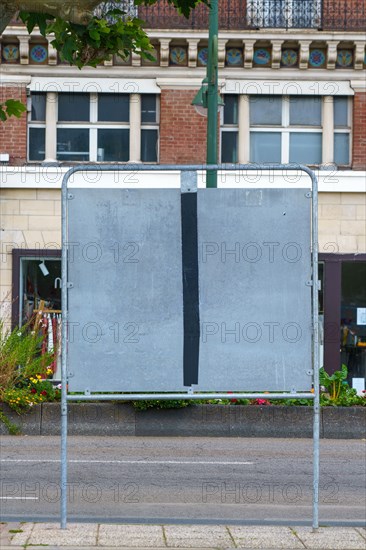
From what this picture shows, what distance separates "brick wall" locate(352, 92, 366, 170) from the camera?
2312 centimetres

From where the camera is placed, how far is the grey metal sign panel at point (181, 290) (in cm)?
716

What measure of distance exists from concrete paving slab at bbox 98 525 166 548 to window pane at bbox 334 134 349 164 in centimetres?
1710

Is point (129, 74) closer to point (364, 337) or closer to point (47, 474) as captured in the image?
point (364, 337)

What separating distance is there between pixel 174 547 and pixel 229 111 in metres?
17.8

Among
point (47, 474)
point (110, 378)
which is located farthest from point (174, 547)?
point (47, 474)

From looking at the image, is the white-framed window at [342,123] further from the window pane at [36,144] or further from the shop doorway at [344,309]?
the window pane at [36,144]

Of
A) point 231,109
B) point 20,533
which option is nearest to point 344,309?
point 231,109

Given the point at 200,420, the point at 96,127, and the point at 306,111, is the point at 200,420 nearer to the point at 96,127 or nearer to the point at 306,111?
the point at 96,127

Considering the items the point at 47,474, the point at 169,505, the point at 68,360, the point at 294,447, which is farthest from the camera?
the point at 294,447

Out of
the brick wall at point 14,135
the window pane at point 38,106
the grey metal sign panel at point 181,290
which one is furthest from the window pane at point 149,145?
the grey metal sign panel at point 181,290

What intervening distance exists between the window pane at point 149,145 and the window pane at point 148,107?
285 millimetres

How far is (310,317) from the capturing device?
723 centimetres

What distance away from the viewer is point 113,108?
926 inches

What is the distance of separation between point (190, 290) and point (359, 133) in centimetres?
1668
